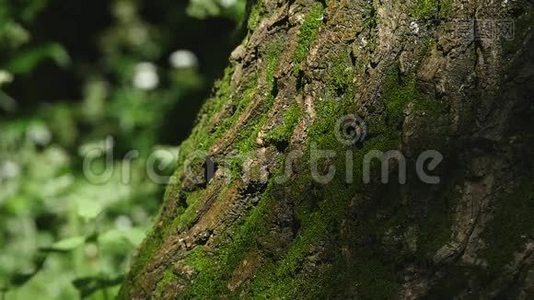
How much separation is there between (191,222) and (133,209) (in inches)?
81.5

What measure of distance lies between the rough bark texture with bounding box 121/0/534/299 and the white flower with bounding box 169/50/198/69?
9.42 feet

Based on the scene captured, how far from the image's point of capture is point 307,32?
1.43 meters

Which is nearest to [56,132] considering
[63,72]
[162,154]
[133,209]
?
[63,72]

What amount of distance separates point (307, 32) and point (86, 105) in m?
3.57

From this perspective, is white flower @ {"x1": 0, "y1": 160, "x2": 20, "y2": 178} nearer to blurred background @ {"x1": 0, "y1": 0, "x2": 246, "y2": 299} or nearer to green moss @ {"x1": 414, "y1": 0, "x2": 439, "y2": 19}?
blurred background @ {"x1": 0, "y1": 0, "x2": 246, "y2": 299}

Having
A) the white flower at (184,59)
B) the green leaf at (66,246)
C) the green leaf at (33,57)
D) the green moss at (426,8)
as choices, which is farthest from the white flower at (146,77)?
the green moss at (426,8)

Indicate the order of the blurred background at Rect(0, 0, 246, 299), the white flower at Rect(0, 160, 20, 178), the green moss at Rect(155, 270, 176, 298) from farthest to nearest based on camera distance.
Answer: the white flower at Rect(0, 160, 20, 178), the blurred background at Rect(0, 0, 246, 299), the green moss at Rect(155, 270, 176, 298)

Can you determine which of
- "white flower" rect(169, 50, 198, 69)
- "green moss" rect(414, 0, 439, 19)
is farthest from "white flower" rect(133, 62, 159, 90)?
"green moss" rect(414, 0, 439, 19)

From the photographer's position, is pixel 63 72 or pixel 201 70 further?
pixel 63 72

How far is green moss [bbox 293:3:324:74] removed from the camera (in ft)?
4.63

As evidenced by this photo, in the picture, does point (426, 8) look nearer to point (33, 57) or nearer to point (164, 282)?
point (164, 282)

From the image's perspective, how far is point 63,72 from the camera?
520 cm

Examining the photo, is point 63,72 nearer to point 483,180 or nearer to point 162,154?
point 162,154

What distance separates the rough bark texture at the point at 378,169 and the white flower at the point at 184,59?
2.87 metres
